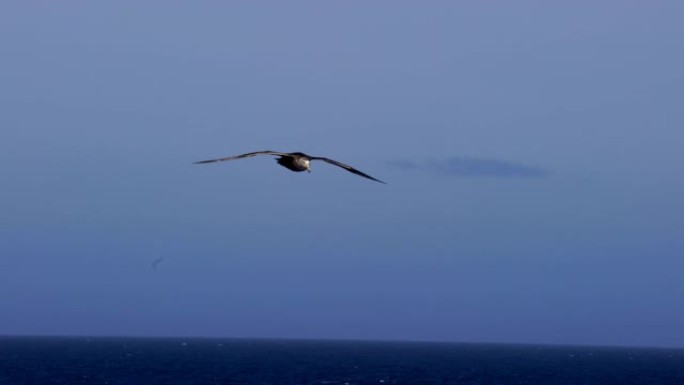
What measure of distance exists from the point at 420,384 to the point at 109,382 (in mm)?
59947

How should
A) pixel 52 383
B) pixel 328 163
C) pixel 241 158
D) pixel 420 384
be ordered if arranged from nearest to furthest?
1. pixel 241 158
2. pixel 328 163
3. pixel 52 383
4. pixel 420 384

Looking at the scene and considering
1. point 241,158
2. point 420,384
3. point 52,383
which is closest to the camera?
point 241,158

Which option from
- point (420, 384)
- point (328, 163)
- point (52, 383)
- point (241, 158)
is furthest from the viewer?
point (420, 384)

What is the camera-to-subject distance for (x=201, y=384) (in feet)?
616

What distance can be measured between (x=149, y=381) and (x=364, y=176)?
177 metres

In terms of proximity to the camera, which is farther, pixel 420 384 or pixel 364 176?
pixel 420 384

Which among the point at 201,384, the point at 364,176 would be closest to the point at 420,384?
the point at 201,384

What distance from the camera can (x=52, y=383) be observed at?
185 metres

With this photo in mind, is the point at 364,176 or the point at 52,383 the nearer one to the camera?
the point at 364,176

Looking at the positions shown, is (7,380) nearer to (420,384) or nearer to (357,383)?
(357,383)

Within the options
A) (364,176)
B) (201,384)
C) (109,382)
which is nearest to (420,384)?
(201,384)

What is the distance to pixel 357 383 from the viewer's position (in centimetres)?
19562

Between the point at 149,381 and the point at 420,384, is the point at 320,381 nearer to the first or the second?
the point at 420,384

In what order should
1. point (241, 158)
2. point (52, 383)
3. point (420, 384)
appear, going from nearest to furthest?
point (241, 158) → point (52, 383) → point (420, 384)
